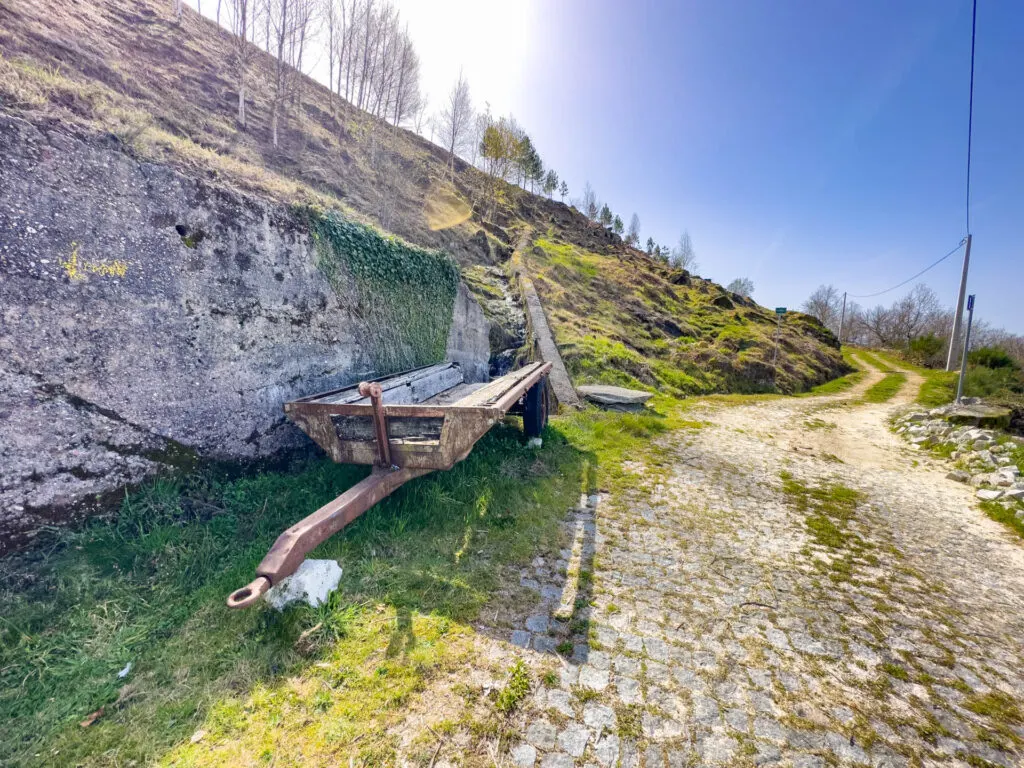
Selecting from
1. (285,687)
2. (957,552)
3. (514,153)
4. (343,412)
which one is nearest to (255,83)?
(514,153)

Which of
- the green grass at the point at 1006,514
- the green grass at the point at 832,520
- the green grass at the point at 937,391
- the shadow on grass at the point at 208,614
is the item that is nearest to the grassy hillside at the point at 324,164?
the shadow on grass at the point at 208,614

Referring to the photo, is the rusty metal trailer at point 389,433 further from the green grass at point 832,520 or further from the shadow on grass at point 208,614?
the green grass at point 832,520

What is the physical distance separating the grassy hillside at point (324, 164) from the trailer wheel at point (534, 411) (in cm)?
398

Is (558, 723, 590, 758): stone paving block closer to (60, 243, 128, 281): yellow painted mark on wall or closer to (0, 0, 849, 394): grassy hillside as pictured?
(60, 243, 128, 281): yellow painted mark on wall

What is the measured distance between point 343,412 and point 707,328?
24.8m

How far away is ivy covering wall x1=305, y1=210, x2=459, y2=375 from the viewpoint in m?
5.09

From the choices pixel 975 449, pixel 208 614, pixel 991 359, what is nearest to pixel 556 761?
pixel 208 614

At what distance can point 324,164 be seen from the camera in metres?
16.7

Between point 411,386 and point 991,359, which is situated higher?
point 991,359

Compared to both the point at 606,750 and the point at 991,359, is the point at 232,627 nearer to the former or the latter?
the point at 606,750

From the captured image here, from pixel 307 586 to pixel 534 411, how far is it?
13.5 feet

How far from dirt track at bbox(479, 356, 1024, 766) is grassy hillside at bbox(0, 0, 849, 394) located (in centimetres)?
546

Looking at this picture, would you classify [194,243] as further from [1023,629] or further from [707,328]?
[707,328]

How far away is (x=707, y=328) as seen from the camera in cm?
2389
